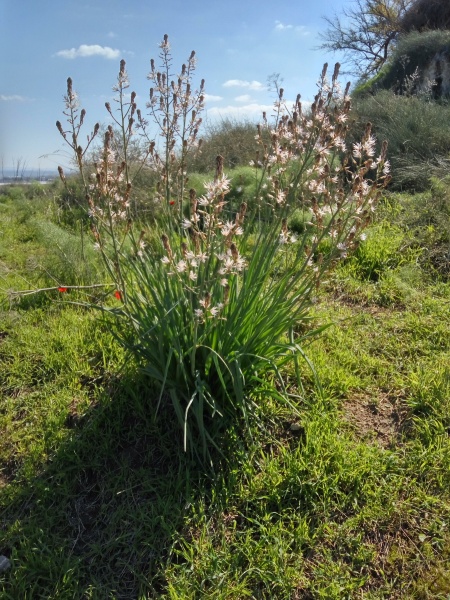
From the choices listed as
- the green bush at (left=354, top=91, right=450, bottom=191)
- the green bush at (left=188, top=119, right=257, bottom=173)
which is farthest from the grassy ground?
the green bush at (left=188, top=119, right=257, bottom=173)

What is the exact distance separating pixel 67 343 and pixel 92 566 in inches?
63.3

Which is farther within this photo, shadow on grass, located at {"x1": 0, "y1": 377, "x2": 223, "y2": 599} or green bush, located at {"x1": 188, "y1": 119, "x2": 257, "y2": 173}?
green bush, located at {"x1": 188, "y1": 119, "x2": 257, "y2": 173}

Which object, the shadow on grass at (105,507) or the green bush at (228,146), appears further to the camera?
the green bush at (228,146)

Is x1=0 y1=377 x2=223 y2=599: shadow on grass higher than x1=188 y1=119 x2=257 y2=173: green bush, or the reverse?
x1=188 y1=119 x2=257 y2=173: green bush

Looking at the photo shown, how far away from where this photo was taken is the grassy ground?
2186 mm

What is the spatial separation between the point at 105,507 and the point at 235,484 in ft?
2.10

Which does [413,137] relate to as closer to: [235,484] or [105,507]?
[235,484]

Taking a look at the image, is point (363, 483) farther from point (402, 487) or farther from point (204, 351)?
point (204, 351)

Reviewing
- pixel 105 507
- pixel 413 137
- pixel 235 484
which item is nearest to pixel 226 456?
pixel 235 484

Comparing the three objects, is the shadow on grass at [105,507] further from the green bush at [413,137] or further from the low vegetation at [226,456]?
the green bush at [413,137]

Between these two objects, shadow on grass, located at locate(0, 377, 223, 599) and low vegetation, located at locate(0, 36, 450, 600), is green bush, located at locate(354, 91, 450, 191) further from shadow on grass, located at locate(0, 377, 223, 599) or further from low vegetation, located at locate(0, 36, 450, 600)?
shadow on grass, located at locate(0, 377, 223, 599)

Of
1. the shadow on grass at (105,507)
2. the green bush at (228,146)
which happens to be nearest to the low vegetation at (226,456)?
the shadow on grass at (105,507)

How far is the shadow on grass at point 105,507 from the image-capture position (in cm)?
221

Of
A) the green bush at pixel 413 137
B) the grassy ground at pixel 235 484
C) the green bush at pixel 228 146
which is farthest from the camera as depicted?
A: the green bush at pixel 228 146
